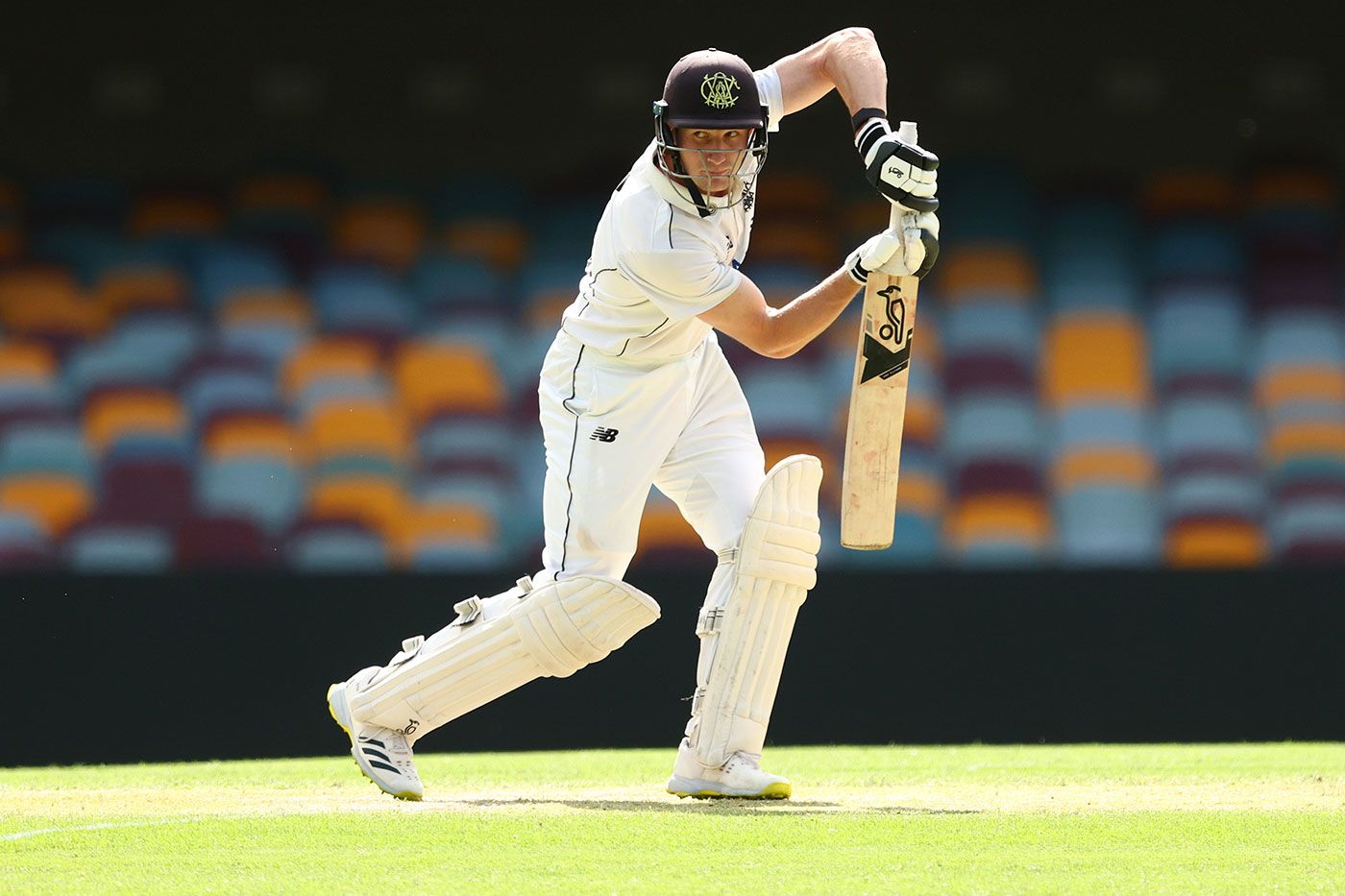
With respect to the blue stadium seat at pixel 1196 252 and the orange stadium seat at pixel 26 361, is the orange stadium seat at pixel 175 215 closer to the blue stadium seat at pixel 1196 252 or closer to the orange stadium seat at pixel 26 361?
the orange stadium seat at pixel 26 361

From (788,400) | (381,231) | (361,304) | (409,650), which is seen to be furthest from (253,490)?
(409,650)

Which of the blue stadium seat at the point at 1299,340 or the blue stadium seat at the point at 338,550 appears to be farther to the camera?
the blue stadium seat at the point at 1299,340

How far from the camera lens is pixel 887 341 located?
319 centimetres

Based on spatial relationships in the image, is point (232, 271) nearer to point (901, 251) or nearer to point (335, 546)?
point (335, 546)

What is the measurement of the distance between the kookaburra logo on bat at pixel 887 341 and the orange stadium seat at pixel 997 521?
202cm

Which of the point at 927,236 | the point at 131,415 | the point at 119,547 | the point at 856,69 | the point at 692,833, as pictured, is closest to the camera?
the point at 692,833

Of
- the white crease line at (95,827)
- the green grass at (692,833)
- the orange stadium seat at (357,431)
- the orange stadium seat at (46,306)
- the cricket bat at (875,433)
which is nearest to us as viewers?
the green grass at (692,833)

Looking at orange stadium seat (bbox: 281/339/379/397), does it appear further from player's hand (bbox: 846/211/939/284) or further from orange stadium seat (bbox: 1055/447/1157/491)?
player's hand (bbox: 846/211/939/284)

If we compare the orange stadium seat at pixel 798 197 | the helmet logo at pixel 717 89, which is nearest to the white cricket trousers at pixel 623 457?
the helmet logo at pixel 717 89

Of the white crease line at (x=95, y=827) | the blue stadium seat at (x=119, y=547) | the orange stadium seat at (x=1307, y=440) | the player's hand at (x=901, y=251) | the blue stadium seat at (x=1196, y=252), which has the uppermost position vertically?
the blue stadium seat at (x=1196, y=252)

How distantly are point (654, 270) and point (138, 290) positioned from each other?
2.82m

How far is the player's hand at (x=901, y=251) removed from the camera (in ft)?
9.80

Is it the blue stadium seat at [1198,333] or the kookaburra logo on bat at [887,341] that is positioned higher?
the blue stadium seat at [1198,333]

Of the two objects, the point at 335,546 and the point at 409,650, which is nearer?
the point at 409,650
